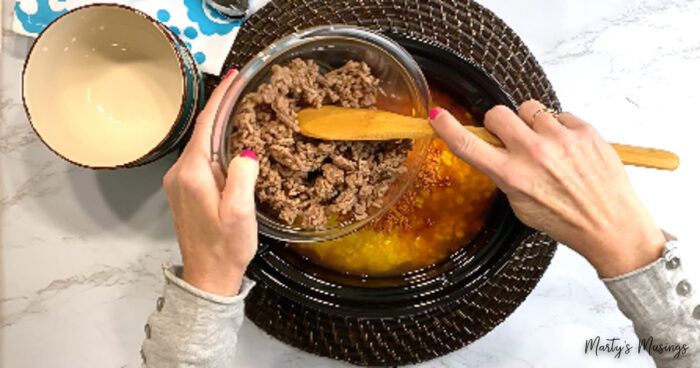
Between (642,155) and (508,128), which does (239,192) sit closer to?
(508,128)

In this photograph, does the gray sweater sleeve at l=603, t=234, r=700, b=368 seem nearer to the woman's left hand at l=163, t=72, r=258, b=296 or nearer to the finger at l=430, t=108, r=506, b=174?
the finger at l=430, t=108, r=506, b=174

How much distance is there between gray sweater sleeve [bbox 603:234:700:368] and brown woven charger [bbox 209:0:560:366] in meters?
0.17

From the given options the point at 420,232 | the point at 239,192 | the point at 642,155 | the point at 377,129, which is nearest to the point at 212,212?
the point at 239,192

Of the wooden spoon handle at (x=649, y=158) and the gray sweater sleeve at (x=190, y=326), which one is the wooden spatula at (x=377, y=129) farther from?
the gray sweater sleeve at (x=190, y=326)

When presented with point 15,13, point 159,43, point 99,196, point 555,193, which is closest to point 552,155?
point 555,193

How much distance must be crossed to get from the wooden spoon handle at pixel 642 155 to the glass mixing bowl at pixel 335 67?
0.12 meters

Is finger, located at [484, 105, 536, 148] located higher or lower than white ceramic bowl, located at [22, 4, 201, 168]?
higher

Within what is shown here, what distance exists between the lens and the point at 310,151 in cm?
68

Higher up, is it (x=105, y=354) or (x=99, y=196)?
(x=99, y=196)

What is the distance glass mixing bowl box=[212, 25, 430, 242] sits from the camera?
68 centimetres

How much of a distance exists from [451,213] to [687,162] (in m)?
0.41

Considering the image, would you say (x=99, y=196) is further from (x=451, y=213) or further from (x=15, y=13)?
(x=451, y=213)

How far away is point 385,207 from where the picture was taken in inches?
29.5

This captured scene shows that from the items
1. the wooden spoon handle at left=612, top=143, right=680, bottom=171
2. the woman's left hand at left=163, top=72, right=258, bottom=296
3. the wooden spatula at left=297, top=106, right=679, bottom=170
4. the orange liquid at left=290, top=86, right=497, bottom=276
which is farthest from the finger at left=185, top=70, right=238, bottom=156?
the wooden spoon handle at left=612, top=143, right=680, bottom=171
